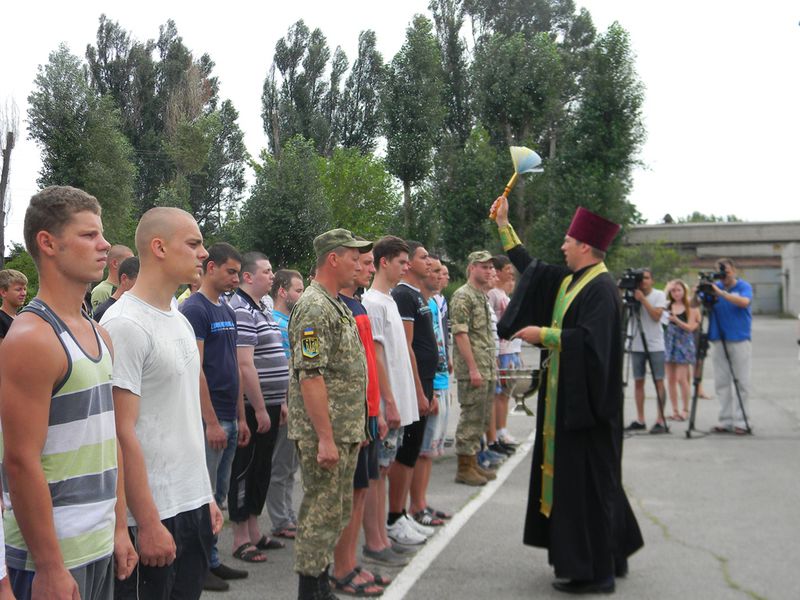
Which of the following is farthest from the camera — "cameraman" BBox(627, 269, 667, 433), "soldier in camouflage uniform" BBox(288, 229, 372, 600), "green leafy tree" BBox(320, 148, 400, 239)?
"green leafy tree" BBox(320, 148, 400, 239)

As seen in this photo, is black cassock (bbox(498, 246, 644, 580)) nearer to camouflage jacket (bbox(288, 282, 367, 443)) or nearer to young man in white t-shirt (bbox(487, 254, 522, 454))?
camouflage jacket (bbox(288, 282, 367, 443))

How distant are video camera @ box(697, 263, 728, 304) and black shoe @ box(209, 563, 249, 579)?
7990 mm

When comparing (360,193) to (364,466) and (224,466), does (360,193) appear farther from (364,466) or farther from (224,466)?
(364,466)

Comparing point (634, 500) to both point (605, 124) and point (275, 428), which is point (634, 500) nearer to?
point (275, 428)

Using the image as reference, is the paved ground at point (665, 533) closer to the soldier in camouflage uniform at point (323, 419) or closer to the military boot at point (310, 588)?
the military boot at point (310, 588)

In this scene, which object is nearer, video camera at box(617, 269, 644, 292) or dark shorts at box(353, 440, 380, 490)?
dark shorts at box(353, 440, 380, 490)

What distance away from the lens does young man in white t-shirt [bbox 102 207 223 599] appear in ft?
10.2

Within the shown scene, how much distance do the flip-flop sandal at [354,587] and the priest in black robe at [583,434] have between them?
113cm

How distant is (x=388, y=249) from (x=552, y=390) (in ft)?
4.81

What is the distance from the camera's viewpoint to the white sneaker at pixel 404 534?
6.59 m

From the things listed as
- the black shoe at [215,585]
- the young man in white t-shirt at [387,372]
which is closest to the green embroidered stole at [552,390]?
the young man in white t-shirt at [387,372]

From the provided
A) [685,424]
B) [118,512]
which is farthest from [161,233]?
[685,424]

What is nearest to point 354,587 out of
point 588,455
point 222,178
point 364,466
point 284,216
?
point 364,466

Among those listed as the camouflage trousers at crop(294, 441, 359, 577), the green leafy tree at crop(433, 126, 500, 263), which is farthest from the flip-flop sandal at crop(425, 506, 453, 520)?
the green leafy tree at crop(433, 126, 500, 263)
